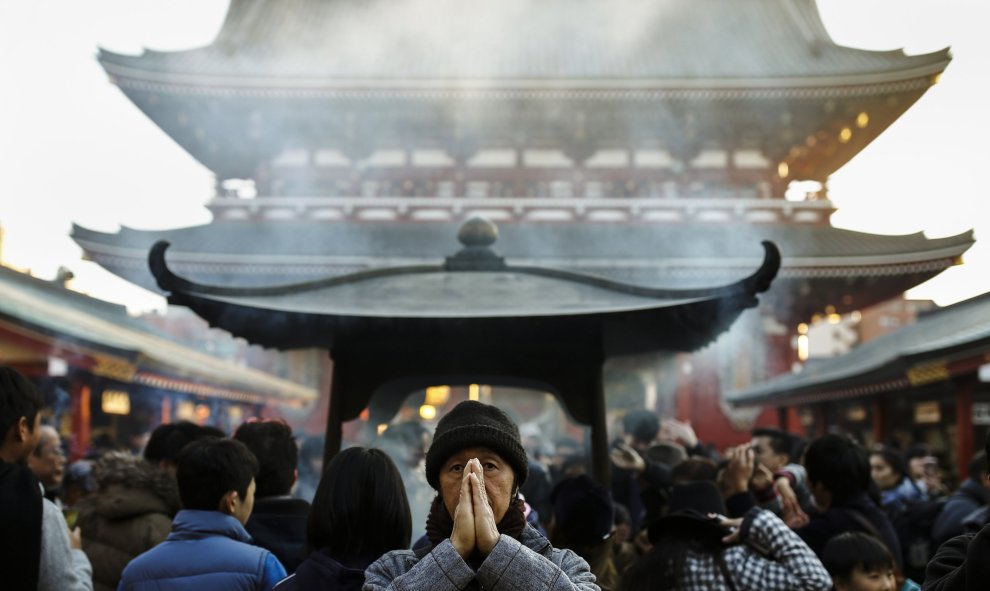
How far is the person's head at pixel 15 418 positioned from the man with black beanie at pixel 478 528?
1.30m

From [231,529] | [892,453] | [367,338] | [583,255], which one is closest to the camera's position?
[231,529]

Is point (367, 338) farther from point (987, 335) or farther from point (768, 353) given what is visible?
point (768, 353)

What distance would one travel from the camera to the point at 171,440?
3.52 m

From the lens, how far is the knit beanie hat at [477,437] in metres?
1.74

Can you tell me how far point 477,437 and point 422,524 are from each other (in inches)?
86.3

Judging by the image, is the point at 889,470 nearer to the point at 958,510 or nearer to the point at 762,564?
the point at 958,510

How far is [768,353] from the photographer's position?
559 inches

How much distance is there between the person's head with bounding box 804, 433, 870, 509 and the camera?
130 inches

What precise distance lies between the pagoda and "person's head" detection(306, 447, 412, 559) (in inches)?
395

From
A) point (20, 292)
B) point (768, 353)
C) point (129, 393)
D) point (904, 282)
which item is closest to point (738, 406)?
point (768, 353)

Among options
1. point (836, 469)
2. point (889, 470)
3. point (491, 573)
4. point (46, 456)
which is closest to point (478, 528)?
point (491, 573)

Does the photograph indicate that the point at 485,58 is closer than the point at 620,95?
No

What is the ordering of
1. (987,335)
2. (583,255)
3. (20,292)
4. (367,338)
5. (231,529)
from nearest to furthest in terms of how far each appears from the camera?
1. (231,529)
2. (367,338)
3. (987,335)
4. (20,292)
5. (583,255)

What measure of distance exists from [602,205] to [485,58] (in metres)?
2.97
